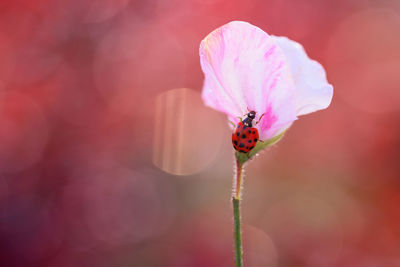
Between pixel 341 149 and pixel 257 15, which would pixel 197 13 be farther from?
pixel 341 149

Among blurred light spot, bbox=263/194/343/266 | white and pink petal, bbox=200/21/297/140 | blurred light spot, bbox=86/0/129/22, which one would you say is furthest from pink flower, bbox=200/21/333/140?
blurred light spot, bbox=86/0/129/22

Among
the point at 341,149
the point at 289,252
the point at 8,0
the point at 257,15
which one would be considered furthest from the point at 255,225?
the point at 8,0

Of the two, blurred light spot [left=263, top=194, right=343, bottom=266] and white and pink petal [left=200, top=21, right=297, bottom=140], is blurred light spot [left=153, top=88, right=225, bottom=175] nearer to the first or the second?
blurred light spot [left=263, top=194, right=343, bottom=266]

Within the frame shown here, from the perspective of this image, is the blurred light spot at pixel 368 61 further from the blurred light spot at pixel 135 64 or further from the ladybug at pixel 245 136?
the ladybug at pixel 245 136

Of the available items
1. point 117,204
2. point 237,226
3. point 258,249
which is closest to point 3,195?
point 117,204

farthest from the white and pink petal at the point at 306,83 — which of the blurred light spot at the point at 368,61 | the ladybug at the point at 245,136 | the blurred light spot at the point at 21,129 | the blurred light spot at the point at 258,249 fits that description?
the blurred light spot at the point at 368,61

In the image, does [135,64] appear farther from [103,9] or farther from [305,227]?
[305,227]

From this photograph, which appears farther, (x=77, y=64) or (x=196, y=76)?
(x=196, y=76)
